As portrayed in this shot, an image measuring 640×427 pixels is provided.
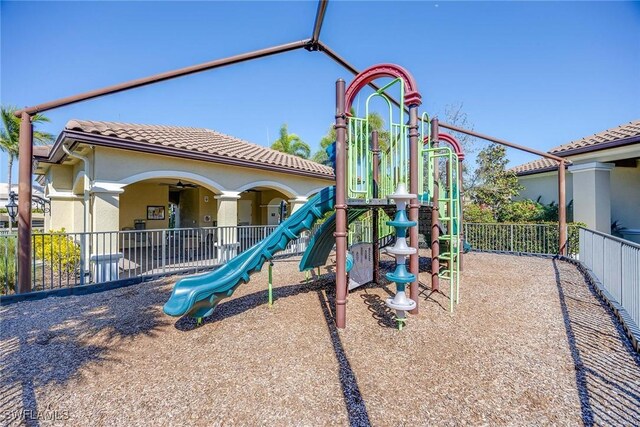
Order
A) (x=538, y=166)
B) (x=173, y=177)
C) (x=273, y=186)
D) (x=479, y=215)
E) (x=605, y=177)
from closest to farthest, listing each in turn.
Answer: (x=173, y=177)
(x=605, y=177)
(x=273, y=186)
(x=479, y=215)
(x=538, y=166)

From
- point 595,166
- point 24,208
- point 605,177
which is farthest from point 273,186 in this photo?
point 605,177

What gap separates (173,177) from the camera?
28.9 feet

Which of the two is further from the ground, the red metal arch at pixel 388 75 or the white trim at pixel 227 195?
the red metal arch at pixel 388 75

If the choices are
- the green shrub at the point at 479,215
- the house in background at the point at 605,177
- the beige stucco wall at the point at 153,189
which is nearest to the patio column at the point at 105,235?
the beige stucco wall at the point at 153,189

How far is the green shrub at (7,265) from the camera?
614 centimetres

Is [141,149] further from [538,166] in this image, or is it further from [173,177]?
[538,166]

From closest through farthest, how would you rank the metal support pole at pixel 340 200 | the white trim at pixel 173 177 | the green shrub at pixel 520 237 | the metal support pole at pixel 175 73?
the metal support pole at pixel 340 200 < the metal support pole at pixel 175 73 < the white trim at pixel 173 177 < the green shrub at pixel 520 237

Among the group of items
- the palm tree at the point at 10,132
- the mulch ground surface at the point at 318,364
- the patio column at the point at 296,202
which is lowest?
the mulch ground surface at the point at 318,364

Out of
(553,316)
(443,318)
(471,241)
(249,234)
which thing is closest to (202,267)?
(249,234)

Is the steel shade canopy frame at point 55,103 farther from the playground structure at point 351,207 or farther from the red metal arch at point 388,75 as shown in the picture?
the playground structure at point 351,207

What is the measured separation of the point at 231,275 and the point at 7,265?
533cm

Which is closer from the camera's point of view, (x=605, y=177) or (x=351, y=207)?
(x=351, y=207)

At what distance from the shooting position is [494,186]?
14383 millimetres

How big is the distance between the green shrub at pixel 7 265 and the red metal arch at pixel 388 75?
717 cm
